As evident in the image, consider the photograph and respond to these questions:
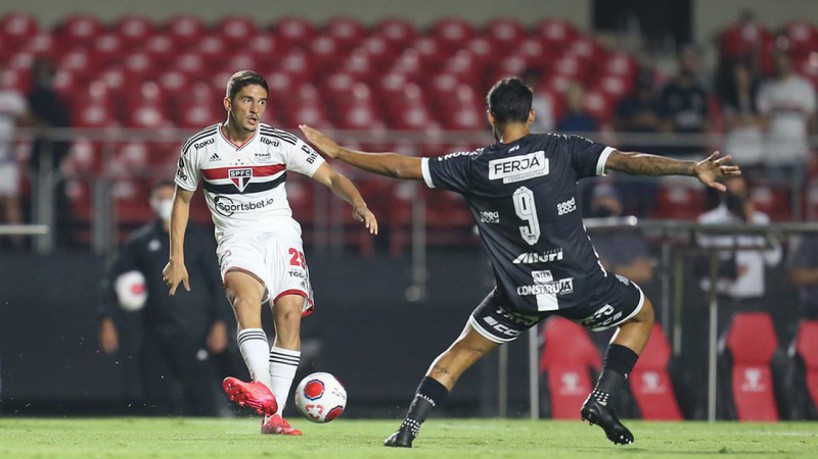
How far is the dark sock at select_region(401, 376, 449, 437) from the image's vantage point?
741cm

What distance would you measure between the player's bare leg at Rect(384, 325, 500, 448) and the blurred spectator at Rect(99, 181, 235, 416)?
4.94 meters

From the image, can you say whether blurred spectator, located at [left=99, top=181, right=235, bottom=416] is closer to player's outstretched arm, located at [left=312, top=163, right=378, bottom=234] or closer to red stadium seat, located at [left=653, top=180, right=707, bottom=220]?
player's outstretched arm, located at [left=312, top=163, right=378, bottom=234]

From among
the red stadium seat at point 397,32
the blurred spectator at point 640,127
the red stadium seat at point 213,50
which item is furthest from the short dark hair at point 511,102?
the red stadium seat at point 397,32

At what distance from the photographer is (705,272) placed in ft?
39.6

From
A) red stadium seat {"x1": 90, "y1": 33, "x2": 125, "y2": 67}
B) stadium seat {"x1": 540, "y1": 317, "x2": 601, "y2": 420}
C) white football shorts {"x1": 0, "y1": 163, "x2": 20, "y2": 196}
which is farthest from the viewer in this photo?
red stadium seat {"x1": 90, "y1": 33, "x2": 125, "y2": 67}

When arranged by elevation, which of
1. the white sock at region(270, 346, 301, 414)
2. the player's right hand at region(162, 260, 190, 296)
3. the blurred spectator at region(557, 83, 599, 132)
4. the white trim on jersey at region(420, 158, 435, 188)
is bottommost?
the white sock at region(270, 346, 301, 414)

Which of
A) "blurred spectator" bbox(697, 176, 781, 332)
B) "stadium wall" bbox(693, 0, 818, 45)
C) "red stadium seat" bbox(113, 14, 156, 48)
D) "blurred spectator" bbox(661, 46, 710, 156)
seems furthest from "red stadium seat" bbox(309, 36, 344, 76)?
"blurred spectator" bbox(697, 176, 781, 332)

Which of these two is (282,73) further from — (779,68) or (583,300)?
(583,300)

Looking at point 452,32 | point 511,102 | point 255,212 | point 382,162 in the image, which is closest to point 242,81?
point 255,212

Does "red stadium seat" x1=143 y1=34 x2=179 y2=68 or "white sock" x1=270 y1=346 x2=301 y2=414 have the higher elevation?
"red stadium seat" x1=143 y1=34 x2=179 y2=68

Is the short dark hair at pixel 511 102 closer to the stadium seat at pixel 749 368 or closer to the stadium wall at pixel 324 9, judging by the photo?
the stadium seat at pixel 749 368

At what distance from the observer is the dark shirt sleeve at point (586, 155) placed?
7.49 m

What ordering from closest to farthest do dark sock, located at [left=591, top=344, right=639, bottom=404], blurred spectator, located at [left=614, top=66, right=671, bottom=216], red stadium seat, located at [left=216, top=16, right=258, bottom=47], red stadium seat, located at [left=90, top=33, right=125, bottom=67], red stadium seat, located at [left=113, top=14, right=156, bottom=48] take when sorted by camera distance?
dark sock, located at [left=591, top=344, right=639, bottom=404], blurred spectator, located at [left=614, top=66, right=671, bottom=216], red stadium seat, located at [left=90, top=33, right=125, bottom=67], red stadium seat, located at [left=113, top=14, right=156, bottom=48], red stadium seat, located at [left=216, top=16, right=258, bottom=47]

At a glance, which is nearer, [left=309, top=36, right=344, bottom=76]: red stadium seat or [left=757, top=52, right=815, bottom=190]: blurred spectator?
[left=757, top=52, right=815, bottom=190]: blurred spectator
